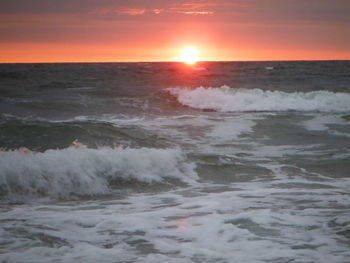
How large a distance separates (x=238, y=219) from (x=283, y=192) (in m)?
1.77

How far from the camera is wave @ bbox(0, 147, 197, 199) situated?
7925 mm

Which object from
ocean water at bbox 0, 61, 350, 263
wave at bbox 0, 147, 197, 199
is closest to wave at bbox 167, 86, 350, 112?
ocean water at bbox 0, 61, 350, 263

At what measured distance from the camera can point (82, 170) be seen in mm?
8617

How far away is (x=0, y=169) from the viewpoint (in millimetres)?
8203

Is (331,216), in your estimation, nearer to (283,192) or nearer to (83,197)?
(283,192)

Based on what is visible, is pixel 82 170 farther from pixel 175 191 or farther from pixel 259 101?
pixel 259 101

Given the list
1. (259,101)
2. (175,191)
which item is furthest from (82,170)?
(259,101)

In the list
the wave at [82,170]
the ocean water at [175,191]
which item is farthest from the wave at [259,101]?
the wave at [82,170]

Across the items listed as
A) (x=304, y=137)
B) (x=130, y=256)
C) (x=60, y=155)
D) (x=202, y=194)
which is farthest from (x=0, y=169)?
(x=304, y=137)

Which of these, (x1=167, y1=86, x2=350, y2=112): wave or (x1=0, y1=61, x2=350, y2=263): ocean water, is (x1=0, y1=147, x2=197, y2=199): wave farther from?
(x1=167, y1=86, x2=350, y2=112): wave

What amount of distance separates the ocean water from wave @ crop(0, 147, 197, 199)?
0.02 m

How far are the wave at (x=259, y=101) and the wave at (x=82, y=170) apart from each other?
12.0 meters

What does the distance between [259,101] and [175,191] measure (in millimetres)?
15439

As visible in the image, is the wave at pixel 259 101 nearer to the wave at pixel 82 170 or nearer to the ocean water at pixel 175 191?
the ocean water at pixel 175 191
